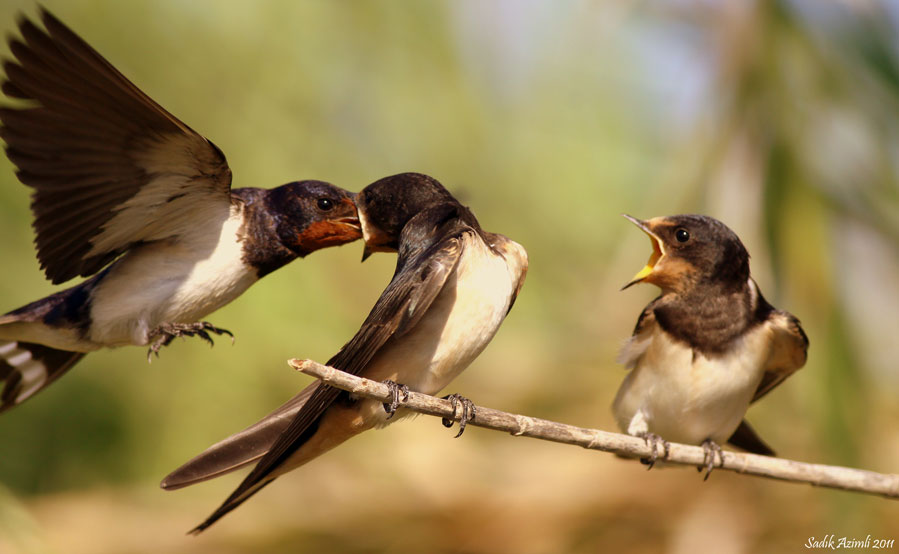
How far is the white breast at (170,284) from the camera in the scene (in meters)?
2.05

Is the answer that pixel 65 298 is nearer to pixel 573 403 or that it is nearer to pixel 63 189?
pixel 63 189

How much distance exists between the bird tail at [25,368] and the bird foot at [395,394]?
1.12 m

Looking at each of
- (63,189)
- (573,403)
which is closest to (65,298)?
(63,189)

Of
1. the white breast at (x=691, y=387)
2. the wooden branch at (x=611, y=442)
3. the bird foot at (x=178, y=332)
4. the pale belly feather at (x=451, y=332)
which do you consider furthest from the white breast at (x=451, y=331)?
the white breast at (x=691, y=387)

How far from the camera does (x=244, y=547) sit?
3.53 m

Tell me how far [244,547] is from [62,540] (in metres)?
0.69

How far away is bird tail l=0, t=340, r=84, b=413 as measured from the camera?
7.39 ft

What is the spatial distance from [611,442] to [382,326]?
0.54 meters

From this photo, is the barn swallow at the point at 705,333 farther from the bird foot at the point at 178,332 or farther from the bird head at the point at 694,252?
the bird foot at the point at 178,332

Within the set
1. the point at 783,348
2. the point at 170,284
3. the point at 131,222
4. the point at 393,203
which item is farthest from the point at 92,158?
the point at 783,348

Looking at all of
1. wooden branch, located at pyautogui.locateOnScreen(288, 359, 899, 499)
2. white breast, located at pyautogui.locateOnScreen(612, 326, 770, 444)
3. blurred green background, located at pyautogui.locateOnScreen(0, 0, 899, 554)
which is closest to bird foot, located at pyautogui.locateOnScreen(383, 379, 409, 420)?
wooden branch, located at pyautogui.locateOnScreen(288, 359, 899, 499)

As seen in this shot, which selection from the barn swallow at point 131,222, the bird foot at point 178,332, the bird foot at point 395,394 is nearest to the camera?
the bird foot at point 395,394

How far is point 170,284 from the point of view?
81.3 inches

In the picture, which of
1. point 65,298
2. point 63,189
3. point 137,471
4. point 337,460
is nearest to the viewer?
point 63,189
